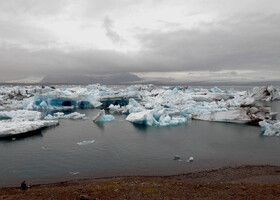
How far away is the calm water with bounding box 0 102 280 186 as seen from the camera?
12203mm

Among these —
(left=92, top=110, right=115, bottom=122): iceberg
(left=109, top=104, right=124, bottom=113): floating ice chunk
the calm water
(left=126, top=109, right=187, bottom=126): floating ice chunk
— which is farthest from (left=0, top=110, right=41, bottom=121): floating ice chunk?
(left=109, top=104, right=124, bottom=113): floating ice chunk

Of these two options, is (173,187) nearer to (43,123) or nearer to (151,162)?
(151,162)

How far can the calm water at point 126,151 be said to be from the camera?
12203mm

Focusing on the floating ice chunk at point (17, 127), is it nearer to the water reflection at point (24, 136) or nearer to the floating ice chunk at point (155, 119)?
the water reflection at point (24, 136)

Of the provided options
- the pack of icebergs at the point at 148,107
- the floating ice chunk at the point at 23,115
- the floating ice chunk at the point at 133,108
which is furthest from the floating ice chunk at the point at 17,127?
the floating ice chunk at the point at 133,108

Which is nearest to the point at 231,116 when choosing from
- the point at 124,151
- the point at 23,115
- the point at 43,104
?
the point at 124,151

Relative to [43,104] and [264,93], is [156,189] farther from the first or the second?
[264,93]

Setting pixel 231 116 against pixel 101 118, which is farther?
pixel 101 118

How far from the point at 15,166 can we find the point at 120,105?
1156 inches

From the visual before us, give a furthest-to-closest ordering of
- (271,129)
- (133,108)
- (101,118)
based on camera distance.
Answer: (133,108)
(101,118)
(271,129)

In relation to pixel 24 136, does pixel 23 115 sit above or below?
above

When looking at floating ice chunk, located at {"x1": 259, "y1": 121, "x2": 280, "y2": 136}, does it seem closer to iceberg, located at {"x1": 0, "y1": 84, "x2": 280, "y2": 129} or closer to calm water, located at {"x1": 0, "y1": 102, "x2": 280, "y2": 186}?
calm water, located at {"x1": 0, "y1": 102, "x2": 280, "y2": 186}

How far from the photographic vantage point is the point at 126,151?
619 inches

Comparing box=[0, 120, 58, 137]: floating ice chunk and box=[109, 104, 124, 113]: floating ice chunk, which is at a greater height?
box=[0, 120, 58, 137]: floating ice chunk
